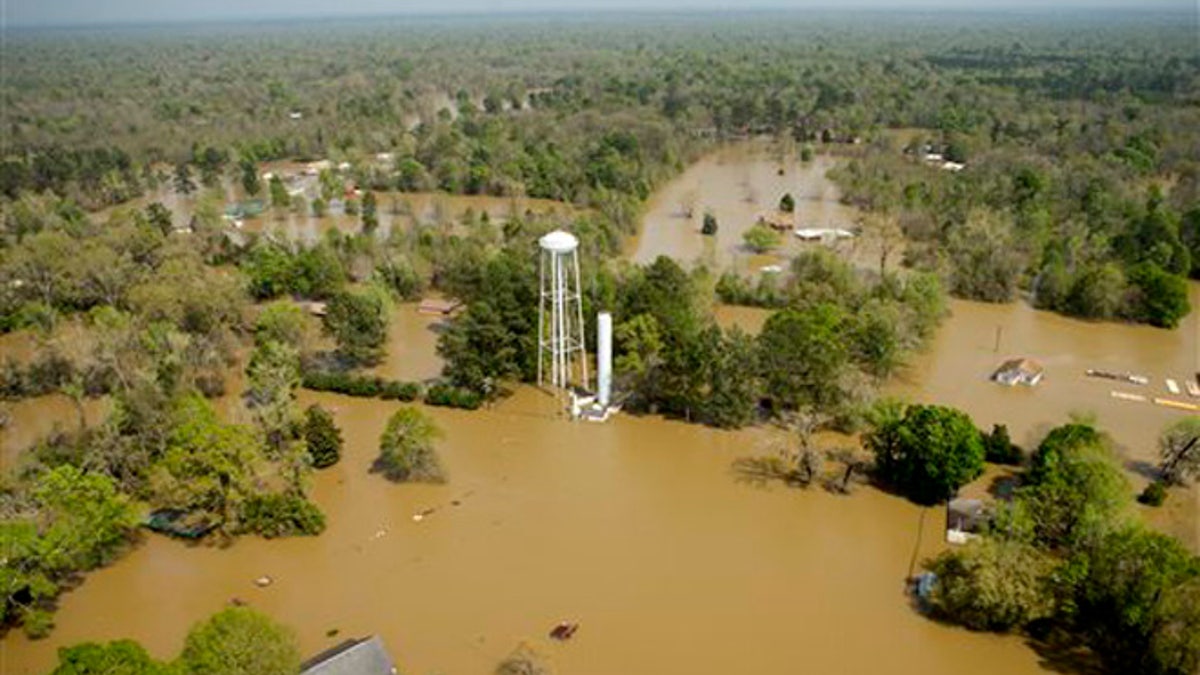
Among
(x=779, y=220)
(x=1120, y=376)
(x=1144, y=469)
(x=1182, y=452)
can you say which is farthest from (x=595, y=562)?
(x=779, y=220)

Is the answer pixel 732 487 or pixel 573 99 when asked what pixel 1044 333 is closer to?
pixel 732 487

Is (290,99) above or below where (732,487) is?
above

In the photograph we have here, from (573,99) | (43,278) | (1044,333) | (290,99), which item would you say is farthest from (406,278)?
(290,99)

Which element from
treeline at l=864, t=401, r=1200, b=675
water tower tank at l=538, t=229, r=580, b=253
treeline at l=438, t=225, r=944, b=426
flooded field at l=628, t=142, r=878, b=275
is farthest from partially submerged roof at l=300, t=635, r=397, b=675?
flooded field at l=628, t=142, r=878, b=275

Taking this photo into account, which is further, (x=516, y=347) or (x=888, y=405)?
(x=516, y=347)

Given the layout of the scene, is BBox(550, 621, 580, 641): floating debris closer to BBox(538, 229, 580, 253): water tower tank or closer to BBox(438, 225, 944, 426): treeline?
BBox(438, 225, 944, 426): treeline

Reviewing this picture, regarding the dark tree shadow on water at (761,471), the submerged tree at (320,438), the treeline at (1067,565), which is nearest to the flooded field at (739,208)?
the dark tree shadow on water at (761,471)
